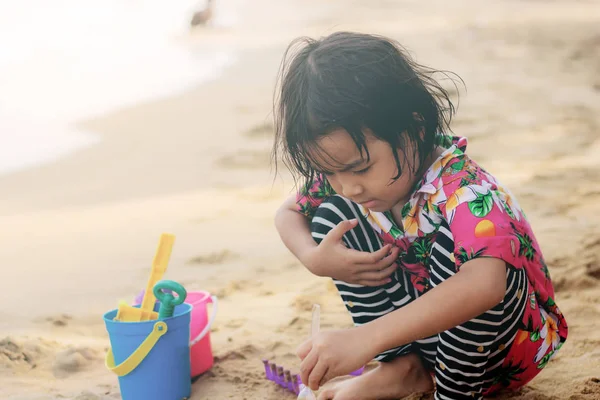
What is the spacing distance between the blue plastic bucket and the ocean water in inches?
129

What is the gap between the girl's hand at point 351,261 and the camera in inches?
57.5

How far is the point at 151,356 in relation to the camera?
167 cm

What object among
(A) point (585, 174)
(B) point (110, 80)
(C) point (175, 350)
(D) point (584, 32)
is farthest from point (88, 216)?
(D) point (584, 32)

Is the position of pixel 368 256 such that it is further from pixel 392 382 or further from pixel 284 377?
pixel 284 377

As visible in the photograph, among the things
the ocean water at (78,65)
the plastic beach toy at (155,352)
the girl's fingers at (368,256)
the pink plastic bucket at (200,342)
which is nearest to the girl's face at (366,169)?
the girl's fingers at (368,256)

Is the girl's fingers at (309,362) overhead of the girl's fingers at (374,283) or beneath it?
beneath

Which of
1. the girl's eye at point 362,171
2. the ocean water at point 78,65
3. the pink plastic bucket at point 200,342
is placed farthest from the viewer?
the ocean water at point 78,65

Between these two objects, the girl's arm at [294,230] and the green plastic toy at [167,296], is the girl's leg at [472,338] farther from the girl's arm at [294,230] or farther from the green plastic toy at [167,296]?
the green plastic toy at [167,296]

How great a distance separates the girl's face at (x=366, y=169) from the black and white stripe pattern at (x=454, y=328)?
0.12 metres

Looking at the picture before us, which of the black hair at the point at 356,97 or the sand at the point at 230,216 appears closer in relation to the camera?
the black hair at the point at 356,97

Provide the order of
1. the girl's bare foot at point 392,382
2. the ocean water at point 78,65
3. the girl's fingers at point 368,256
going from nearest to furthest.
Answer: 1. the girl's fingers at point 368,256
2. the girl's bare foot at point 392,382
3. the ocean water at point 78,65

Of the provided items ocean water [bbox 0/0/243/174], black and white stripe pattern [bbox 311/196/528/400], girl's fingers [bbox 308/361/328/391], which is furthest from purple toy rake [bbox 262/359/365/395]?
ocean water [bbox 0/0/243/174]

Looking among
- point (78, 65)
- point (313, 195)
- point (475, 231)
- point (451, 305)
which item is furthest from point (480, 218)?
point (78, 65)

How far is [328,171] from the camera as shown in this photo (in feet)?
4.45
